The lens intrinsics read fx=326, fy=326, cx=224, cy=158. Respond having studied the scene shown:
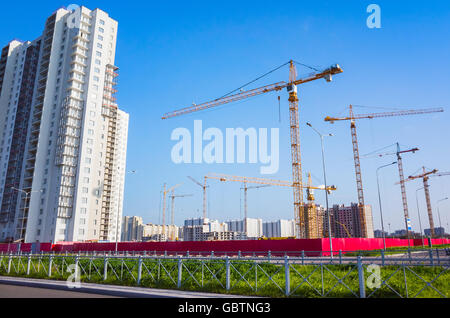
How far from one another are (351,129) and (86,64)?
Result: 72.4m

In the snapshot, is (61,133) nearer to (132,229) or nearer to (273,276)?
(273,276)

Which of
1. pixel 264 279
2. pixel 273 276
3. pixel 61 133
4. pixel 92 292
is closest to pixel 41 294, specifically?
pixel 92 292

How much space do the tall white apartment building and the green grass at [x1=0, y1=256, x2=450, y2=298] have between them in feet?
170

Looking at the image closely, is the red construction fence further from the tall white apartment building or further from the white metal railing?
the tall white apartment building

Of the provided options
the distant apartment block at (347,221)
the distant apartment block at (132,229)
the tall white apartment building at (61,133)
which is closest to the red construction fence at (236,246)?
the tall white apartment building at (61,133)

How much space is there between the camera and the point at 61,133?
6769 centimetres

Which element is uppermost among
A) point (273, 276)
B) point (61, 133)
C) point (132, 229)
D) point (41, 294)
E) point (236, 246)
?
point (61, 133)

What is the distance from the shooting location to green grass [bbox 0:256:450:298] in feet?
35.0

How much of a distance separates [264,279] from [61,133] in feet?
216

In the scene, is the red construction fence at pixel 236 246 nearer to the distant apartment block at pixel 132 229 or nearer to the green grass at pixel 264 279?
the green grass at pixel 264 279

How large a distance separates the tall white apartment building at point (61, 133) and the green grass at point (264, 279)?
51.9 m

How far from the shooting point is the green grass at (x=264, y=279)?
420 inches

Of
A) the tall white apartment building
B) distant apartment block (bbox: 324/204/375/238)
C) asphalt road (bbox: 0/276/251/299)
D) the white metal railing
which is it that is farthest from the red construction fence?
distant apartment block (bbox: 324/204/375/238)
